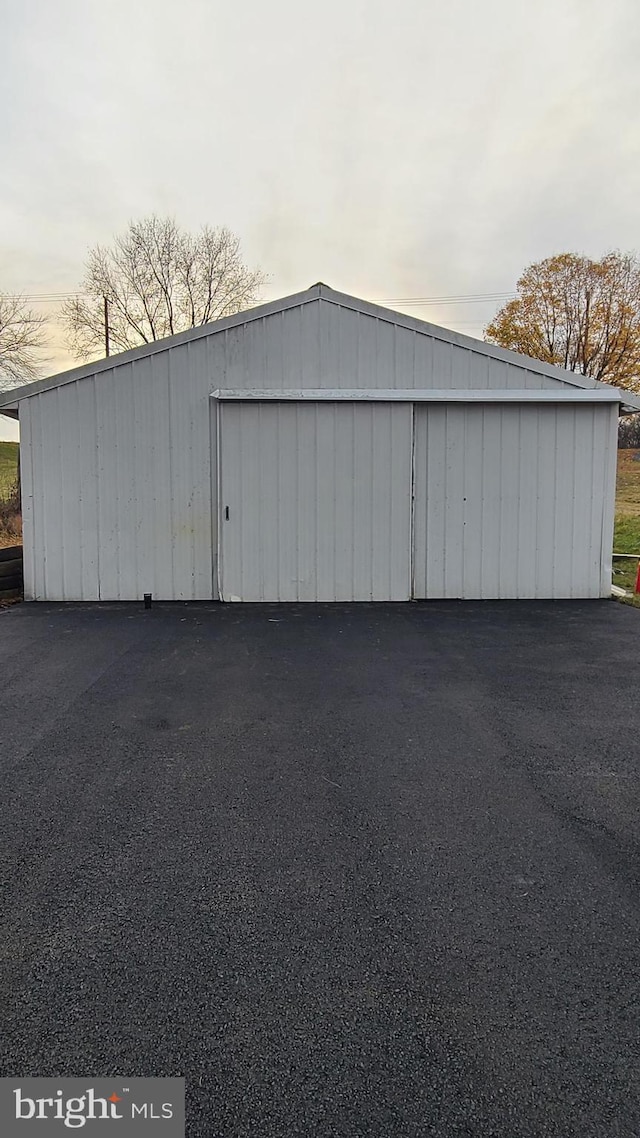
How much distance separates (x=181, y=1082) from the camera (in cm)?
146

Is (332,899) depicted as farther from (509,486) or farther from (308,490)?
(509,486)

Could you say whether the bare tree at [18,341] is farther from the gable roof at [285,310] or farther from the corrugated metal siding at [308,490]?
the corrugated metal siding at [308,490]

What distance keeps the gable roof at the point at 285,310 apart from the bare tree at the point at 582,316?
54.2 feet

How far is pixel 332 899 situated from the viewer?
2.20 meters

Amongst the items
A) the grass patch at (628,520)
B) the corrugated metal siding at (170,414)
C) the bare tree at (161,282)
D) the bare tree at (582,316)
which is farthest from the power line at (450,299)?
the corrugated metal siding at (170,414)

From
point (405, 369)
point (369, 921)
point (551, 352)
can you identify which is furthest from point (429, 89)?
point (551, 352)

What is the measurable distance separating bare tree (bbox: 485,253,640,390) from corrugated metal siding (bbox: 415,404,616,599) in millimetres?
16362

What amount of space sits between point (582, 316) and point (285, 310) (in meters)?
18.6

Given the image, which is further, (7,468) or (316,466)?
(7,468)

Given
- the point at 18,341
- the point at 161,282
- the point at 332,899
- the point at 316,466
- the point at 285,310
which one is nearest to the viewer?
the point at 332,899

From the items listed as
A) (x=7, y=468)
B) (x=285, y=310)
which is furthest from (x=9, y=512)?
(x=285, y=310)

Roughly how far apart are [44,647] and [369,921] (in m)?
4.66

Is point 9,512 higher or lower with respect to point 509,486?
lower

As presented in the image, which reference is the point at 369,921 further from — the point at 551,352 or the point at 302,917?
the point at 551,352
